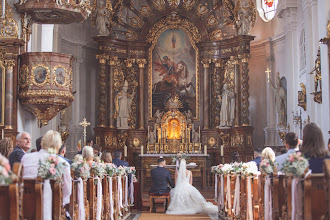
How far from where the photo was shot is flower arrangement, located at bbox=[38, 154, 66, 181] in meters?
6.40

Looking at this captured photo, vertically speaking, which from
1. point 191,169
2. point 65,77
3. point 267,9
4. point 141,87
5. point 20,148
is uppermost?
point 267,9

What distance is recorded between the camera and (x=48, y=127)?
18141 mm

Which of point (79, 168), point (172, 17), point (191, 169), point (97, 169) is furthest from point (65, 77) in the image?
point (172, 17)

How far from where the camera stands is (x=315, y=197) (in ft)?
19.7

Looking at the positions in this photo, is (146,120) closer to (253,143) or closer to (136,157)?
(136,157)

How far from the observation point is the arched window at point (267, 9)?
21.4m

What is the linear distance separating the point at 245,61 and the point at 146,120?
4338 millimetres

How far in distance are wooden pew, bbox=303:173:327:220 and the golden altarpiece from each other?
13457 millimetres

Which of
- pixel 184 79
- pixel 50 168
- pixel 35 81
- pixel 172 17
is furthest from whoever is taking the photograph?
pixel 184 79

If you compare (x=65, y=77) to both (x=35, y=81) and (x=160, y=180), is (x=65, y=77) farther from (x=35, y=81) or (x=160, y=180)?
(x=160, y=180)

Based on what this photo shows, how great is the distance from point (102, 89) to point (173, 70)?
3.03 meters

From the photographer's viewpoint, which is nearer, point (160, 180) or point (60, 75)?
point (60, 75)

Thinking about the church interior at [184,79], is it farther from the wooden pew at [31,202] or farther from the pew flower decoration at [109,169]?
the wooden pew at [31,202]

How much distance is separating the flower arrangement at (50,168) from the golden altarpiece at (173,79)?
13002mm
